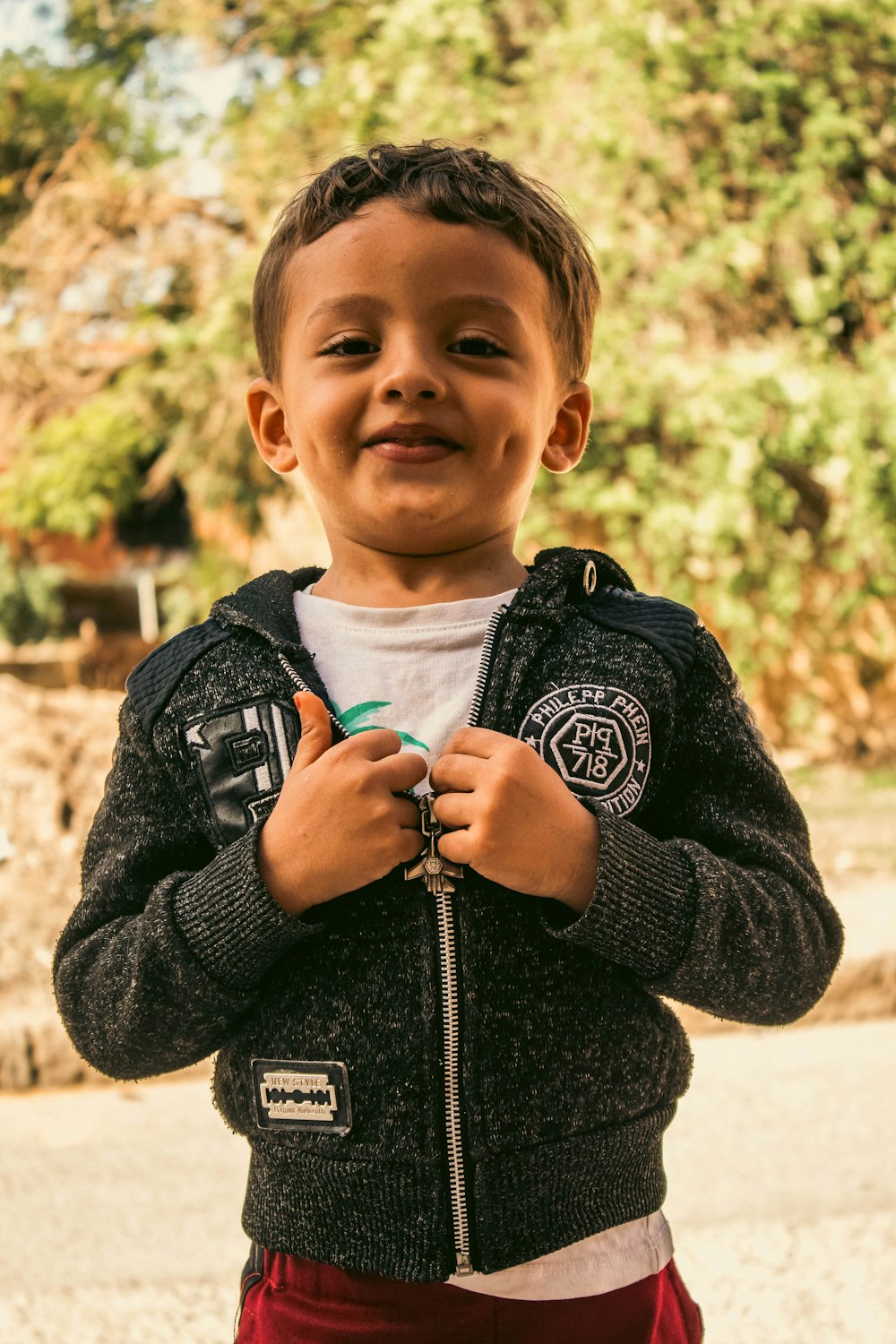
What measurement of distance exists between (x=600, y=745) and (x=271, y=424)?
0.53m

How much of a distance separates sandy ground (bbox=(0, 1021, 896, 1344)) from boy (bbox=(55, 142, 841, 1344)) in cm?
130

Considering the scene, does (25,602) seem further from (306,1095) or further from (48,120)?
(306,1095)

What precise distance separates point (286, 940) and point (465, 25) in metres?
5.72

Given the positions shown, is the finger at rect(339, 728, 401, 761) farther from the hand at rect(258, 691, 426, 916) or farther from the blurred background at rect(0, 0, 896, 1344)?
the blurred background at rect(0, 0, 896, 1344)

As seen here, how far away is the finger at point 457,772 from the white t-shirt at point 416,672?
0.30 feet

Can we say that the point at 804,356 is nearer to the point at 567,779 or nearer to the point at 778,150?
the point at 778,150

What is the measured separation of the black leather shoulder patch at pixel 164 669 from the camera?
1.24m

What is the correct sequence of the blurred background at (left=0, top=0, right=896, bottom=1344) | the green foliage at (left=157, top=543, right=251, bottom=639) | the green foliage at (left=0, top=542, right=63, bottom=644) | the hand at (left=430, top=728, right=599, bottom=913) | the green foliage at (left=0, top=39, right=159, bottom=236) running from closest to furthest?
1. the hand at (left=430, top=728, right=599, bottom=913)
2. the blurred background at (left=0, top=0, right=896, bottom=1344)
3. the green foliage at (left=0, top=39, right=159, bottom=236)
4. the green foliage at (left=157, top=543, right=251, bottom=639)
5. the green foliage at (left=0, top=542, right=63, bottom=644)

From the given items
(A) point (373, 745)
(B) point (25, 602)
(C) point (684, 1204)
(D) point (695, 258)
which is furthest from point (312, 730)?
(B) point (25, 602)

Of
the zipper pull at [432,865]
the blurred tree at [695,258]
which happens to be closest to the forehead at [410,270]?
the zipper pull at [432,865]

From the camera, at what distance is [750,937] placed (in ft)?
3.78

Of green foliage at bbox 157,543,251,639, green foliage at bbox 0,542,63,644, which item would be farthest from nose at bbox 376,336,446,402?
green foliage at bbox 0,542,63,644

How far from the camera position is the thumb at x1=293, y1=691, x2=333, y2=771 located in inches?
44.1

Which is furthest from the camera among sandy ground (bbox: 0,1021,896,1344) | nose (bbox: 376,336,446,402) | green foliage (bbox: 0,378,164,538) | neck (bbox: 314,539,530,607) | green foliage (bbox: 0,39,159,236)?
green foliage (bbox: 0,378,164,538)
